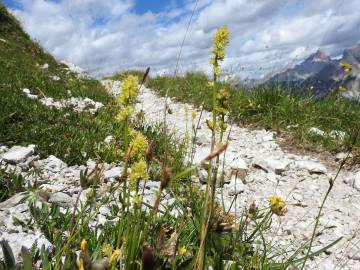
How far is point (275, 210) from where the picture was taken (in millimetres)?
2164

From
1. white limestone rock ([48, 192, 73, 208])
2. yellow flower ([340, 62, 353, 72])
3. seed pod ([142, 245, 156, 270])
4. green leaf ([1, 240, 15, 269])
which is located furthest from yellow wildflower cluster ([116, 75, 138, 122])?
yellow flower ([340, 62, 353, 72])

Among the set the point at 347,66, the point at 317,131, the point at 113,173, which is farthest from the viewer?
the point at 347,66

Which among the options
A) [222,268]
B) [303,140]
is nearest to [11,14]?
[303,140]

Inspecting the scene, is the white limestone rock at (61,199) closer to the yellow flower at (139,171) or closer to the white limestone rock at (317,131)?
the yellow flower at (139,171)

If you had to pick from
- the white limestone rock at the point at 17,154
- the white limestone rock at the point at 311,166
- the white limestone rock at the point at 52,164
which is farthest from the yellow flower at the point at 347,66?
the white limestone rock at the point at 17,154

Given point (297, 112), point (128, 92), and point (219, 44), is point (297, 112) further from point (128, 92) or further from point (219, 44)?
point (128, 92)

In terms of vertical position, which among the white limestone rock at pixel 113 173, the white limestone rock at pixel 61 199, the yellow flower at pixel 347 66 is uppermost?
the yellow flower at pixel 347 66

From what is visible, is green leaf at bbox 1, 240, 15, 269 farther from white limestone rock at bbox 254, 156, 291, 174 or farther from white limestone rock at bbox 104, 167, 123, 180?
white limestone rock at bbox 254, 156, 291, 174

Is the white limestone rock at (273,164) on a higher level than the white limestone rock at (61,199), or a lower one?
lower

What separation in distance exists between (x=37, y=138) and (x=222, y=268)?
368cm

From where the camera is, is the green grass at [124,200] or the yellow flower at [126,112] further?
the green grass at [124,200]

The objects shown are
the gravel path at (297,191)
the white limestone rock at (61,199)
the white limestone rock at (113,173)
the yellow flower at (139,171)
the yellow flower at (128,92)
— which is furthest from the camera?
the white limestone rock at (113,173)

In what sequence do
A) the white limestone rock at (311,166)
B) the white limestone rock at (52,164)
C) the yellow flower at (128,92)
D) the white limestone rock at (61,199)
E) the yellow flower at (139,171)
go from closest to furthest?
the yellow flower at (139,171)
the yellow flower at (128,92)
the white limestone rock at (61,199)
the white limestone rock at (52,164)
the white limestone rock at (311,166)

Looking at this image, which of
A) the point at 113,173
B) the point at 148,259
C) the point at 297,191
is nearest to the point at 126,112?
the point at 148,259
